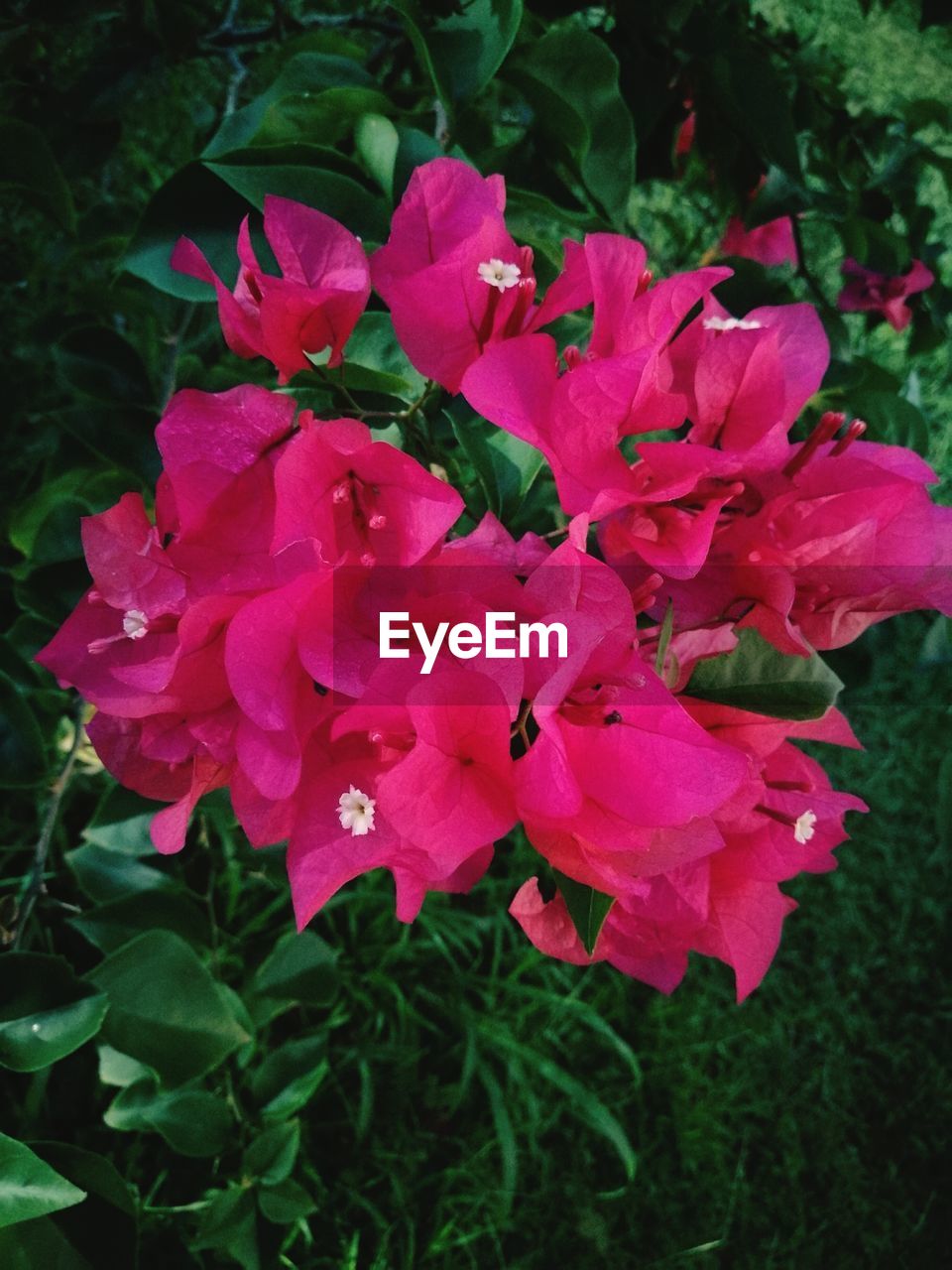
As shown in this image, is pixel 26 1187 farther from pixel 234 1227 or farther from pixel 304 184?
pixel 304 184

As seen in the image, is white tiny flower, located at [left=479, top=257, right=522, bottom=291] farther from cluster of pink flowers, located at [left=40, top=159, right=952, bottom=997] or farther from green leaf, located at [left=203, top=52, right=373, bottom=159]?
green leaf, located at [left=203, top=52, right=373, bottom=159]

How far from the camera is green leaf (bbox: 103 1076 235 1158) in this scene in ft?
2.22

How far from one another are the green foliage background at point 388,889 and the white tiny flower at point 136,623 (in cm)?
14

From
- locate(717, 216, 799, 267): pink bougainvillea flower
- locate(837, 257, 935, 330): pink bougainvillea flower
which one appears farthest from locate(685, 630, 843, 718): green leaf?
locate(717, 216, 799, 267): pink bougainvillea flower

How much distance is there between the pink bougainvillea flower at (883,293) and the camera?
875 mm

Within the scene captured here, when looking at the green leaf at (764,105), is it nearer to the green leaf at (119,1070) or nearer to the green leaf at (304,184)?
the green leaf at (304,184)

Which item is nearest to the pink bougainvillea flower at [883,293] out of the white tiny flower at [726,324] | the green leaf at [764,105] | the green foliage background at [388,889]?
the green foliage background at [388,889]

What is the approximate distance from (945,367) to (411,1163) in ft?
4.66

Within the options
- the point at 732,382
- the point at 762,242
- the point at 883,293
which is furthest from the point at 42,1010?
the point at 762,242

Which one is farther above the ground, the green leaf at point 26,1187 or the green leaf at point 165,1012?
the green leaf at point 26,1187

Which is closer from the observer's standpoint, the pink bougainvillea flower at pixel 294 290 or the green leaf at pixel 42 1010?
the pink bougainvillea flower at pixel 294 290

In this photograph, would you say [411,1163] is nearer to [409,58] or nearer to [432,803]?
[432,803]

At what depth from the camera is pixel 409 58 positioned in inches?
31.1

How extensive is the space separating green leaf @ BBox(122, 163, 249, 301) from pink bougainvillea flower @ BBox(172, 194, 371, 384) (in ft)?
0.34
